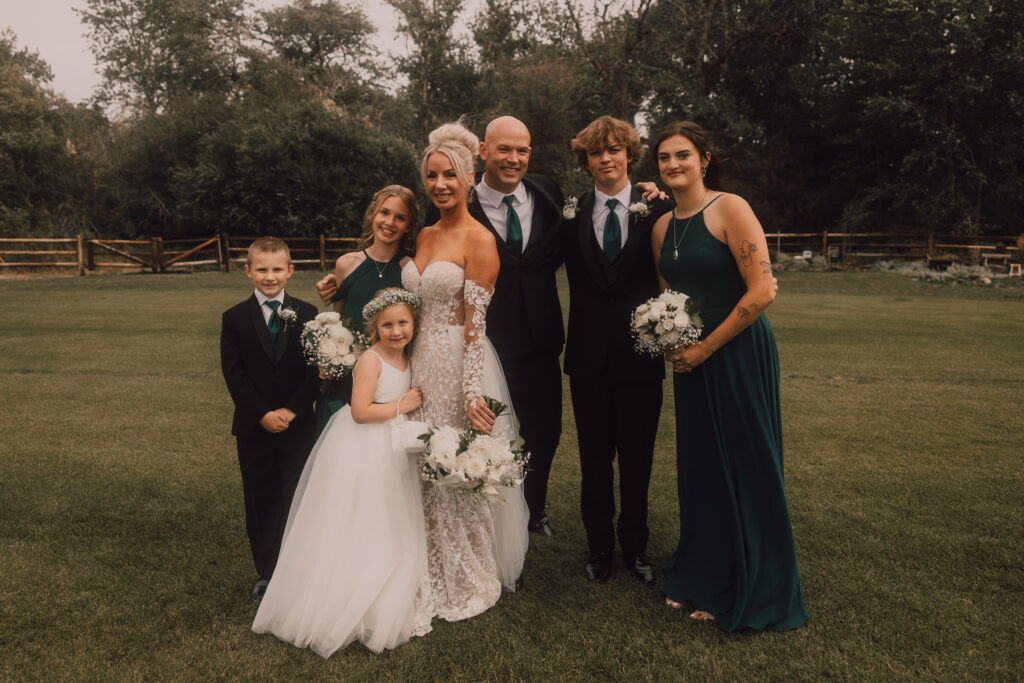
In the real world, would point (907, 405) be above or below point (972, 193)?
below

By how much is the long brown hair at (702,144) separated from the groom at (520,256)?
808mm

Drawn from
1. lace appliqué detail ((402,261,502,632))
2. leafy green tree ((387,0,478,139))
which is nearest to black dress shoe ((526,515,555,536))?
lace appliqué detail ((402,261,502,632))

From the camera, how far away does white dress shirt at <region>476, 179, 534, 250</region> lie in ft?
14.1

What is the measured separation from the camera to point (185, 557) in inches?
171

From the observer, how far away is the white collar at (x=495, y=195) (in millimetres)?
4310

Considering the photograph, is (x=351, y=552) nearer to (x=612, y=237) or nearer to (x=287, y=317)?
(x=287, y=317)

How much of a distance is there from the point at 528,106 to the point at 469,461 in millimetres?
31528

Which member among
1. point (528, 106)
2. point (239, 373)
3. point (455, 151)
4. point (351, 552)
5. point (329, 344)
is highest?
point (528, 106)

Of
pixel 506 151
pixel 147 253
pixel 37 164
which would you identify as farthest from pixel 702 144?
pixel 37 164

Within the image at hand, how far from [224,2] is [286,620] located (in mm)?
41707

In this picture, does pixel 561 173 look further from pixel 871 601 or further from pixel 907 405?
pixel 871 601

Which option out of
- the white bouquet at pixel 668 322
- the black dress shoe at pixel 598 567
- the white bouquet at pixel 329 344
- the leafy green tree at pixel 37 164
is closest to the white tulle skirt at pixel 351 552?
the white bouquet at pixel 329 344

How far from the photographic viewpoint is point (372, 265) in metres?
3.99

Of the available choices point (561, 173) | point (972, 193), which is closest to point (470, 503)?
point (561, 173)
